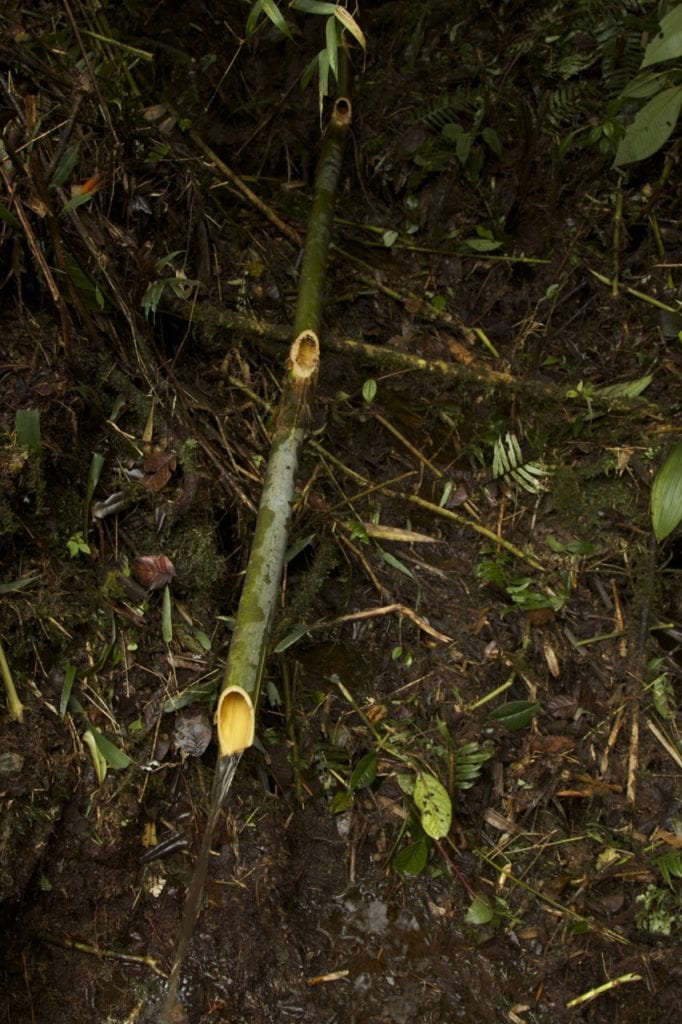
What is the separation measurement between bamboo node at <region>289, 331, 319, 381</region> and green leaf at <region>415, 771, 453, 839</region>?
1.24 m

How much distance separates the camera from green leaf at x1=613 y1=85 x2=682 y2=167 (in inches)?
95.6

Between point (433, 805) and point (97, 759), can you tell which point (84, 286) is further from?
point (433, 805)

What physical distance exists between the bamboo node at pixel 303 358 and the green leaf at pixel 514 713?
118 centimetres

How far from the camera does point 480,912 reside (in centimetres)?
227

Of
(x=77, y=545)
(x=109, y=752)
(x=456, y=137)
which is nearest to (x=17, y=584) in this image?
(x=77, y=545)

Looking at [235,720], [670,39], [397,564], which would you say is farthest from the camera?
[397,564]

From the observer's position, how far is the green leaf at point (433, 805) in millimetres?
2225

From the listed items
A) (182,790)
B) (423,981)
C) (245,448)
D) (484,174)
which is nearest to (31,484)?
(245,448)

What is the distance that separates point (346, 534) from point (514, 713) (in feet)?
2.51

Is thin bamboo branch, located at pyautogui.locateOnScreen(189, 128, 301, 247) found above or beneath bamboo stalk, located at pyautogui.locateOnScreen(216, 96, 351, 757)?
above

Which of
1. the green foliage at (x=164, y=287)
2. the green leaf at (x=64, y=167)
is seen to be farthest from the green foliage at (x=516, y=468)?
the green leaf at (x=64, y=167)

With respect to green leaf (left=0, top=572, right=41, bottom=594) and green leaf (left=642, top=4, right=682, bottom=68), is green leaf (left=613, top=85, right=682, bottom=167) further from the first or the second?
green leaf (left=0, top=572, right=41, bottom=594)

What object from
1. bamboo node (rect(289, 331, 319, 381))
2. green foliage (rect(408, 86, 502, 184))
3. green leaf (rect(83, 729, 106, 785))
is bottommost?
green leaf (rect(83, 729, 106, 785))

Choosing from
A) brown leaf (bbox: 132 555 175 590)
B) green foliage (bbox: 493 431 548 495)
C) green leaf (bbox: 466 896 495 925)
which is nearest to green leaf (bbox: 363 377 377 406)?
green foliage (bbox: 493 431 548 495)
